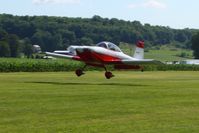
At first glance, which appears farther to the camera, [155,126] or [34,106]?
[34,106]

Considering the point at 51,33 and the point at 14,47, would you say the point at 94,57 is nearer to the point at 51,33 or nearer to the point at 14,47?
the point at 14,47

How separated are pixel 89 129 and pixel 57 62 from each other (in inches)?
2139

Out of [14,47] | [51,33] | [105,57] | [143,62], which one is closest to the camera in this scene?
[143,62]

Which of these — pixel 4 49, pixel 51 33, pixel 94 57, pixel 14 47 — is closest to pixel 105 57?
pixel 94 57

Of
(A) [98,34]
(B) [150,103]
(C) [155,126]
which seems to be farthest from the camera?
(A) [98,34]

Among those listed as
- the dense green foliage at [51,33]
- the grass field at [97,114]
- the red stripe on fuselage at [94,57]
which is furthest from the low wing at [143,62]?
the dense green foliage at [51,33]

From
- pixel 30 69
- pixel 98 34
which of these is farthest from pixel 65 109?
pixel 98 34

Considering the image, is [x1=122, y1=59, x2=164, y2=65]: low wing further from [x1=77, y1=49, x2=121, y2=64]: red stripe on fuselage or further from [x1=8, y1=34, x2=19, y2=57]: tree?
[x1=8, y1=34, x2=19, y2=57]: tree

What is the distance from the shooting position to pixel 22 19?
160875 millimetres

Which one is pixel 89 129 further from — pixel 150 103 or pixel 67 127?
pixel 150 103

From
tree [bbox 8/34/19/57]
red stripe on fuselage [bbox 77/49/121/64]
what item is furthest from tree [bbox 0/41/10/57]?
red stripe on fuselage [bbox 77/49/121/64]

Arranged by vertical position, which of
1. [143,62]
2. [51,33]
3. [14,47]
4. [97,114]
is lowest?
[97,114]

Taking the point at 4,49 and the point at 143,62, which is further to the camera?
the point at 4,49

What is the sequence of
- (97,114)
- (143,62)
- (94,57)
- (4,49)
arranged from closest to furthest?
(97,114) < (143,62) < (94,57) < (4,49)
